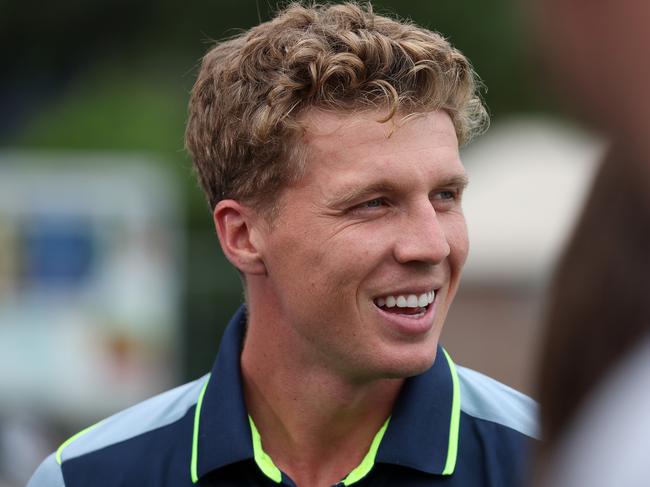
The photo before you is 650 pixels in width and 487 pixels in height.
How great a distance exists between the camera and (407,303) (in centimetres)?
297

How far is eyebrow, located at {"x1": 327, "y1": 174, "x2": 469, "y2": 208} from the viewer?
2.98 m

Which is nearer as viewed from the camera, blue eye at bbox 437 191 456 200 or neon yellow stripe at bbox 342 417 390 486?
neon yellow stripe at bbox 342 417 390 486

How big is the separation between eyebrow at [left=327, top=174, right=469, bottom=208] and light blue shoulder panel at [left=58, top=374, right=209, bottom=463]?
0.69 m

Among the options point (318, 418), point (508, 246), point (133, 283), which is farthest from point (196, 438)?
point (508, 246)

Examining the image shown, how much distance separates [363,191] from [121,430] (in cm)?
94

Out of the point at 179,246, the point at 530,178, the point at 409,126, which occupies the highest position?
the point at 409,126

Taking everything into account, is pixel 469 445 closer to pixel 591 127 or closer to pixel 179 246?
pixel 591 127

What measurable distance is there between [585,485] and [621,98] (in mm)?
400

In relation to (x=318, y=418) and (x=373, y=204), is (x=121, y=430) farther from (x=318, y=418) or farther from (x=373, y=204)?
(x=373, y=204)

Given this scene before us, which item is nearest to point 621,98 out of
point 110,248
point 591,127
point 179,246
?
point 591,127

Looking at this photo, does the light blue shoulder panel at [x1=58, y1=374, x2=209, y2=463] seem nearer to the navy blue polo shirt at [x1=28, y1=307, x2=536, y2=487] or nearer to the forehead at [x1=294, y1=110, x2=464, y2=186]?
the navy blue polo shirt at [x1=28, y1=307, x2=536, y2=487]

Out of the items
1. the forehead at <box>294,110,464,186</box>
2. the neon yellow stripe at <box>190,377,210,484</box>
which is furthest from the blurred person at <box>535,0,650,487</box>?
the neon yellow stripe at <box>190,377,210,484</box>

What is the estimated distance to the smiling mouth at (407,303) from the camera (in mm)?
2969

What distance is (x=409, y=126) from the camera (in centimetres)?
302
